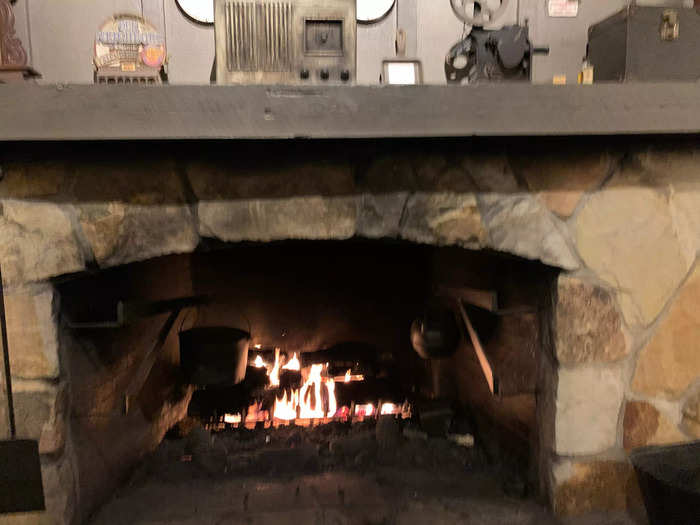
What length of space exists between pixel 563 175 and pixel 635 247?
9.9 inches

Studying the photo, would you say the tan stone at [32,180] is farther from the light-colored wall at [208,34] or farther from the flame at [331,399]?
the flame at [331,399]

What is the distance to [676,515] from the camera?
1109 millimetres

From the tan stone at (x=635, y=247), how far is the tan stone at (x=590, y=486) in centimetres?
38

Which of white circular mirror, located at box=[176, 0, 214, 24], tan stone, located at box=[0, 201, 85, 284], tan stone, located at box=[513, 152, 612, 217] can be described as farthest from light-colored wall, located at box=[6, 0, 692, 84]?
tan stone, located at box=[0, 201, 85, 284]

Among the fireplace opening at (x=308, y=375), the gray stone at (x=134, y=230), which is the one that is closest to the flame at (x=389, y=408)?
the fireplace opening at (x=308, y=375)

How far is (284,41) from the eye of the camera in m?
1.24

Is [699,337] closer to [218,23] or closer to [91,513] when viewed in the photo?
[218,23]

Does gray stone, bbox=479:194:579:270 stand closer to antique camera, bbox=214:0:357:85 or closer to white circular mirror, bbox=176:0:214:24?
antique camera, bbox=214:0:357:85

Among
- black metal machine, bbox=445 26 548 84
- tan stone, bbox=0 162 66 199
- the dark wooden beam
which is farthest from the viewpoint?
black metal machine, bbox=445 26 548 84

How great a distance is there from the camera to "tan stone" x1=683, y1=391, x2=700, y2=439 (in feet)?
4.33

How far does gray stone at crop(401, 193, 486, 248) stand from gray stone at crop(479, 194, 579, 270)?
3 centimetres

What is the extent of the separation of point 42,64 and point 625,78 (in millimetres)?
1534

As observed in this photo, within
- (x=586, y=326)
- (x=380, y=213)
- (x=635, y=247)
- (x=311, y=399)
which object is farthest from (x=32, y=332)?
(x=635, y=247)

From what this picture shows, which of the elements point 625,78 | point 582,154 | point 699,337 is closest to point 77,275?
point 582,154
